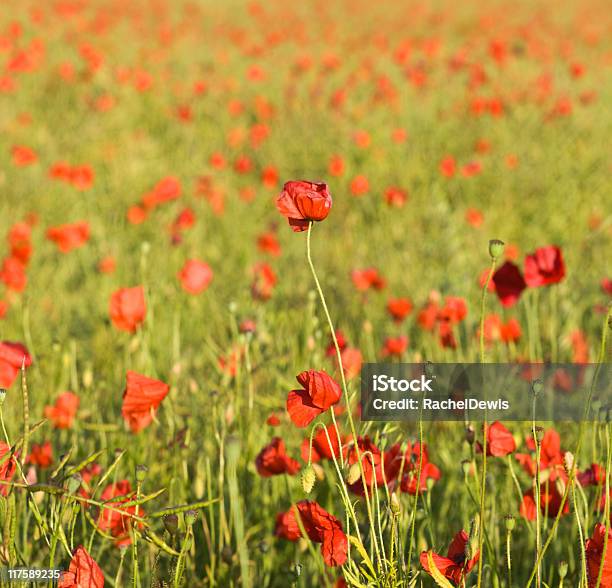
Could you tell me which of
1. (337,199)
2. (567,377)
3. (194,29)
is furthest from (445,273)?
(194,29)

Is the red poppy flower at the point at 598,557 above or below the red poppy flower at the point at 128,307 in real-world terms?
below

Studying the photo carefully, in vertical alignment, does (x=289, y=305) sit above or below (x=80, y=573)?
above

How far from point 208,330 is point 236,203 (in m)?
1.30

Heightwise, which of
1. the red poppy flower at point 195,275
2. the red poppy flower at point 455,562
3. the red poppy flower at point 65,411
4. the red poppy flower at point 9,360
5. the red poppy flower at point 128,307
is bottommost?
the red poppy flower at point 455,562

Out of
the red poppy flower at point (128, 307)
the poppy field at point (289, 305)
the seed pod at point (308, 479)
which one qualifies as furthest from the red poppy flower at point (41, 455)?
the seed pod at point (308, 479)

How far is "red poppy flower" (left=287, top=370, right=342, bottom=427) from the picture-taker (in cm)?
100

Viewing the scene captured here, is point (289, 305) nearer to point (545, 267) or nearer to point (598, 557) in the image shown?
point (545, 267)

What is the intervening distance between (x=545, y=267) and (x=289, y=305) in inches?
50.0

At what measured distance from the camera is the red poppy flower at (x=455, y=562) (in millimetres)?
977

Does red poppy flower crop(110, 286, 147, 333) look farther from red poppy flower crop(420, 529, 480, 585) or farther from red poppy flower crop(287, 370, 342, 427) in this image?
red poppy flower crop(420, 529, 480, 585)

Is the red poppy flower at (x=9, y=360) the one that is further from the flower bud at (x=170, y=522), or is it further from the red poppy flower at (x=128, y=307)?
the flower bud at (x=170, y=522)

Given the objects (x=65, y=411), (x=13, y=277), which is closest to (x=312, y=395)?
(x=65, y=411)

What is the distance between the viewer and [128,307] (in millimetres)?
1690

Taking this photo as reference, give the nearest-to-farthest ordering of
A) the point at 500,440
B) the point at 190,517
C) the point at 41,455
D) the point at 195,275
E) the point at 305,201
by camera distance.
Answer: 1. the point at 190,517
2. the point at 305,201
3. the point at 500,440
4. the point at 41,455
5. the point at 195,275
